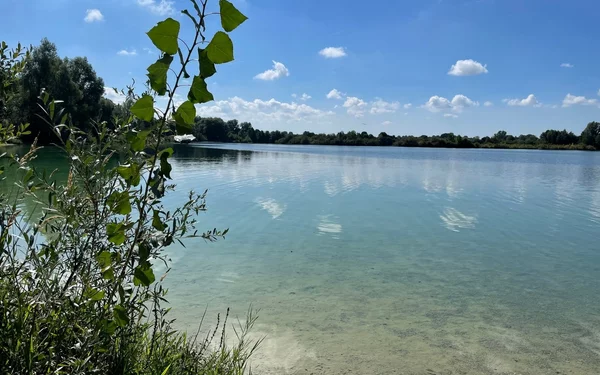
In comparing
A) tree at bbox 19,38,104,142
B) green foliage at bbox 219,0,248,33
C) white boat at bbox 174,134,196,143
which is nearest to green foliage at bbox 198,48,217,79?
green foliage at bbox 219,0,248,33

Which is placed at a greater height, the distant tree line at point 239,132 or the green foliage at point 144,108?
the distant tree line at point 239,132

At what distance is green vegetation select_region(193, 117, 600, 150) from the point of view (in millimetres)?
115188

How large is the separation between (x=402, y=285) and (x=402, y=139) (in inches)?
5180

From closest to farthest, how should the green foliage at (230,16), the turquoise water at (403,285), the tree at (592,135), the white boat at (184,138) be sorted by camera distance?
the green foliage at (230,16)
the white boat at (184,138)
the turquoise water at (403,285)
the tree at (592,135)

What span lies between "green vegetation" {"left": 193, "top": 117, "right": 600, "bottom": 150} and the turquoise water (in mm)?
98336

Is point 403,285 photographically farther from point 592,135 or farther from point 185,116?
point 592,135

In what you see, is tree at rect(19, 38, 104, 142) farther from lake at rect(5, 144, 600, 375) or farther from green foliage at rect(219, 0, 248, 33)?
green foliage at rect(219, 0, 248, 33)

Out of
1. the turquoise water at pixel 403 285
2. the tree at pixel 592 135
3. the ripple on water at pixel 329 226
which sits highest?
the tree at pixel 592 135

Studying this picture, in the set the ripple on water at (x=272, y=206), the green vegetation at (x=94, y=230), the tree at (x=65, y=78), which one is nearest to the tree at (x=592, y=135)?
the tree at (x=65, y=78)

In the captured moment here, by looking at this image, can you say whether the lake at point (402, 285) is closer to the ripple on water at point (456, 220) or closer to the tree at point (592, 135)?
the ripple on water at point (456, 220)

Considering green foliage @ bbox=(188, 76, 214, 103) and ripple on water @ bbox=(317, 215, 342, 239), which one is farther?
ripple on water @ bbox=(317, 215, 342, 239)

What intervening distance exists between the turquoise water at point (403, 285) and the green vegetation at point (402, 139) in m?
98.3

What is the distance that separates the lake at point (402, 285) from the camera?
4922mm

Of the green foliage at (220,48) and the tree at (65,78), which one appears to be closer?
the green foliage at (220,48)
